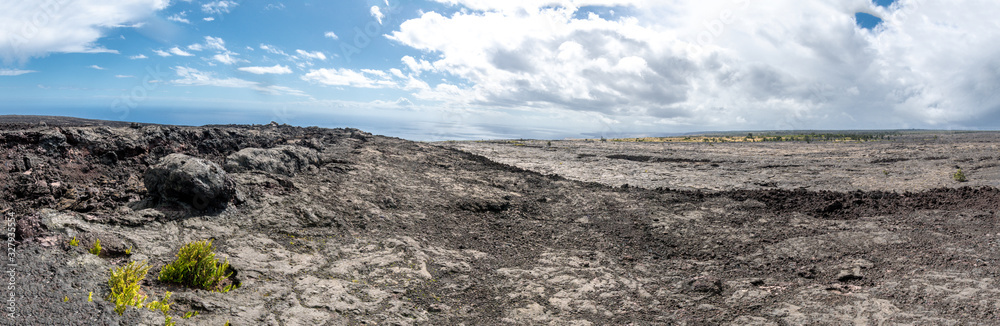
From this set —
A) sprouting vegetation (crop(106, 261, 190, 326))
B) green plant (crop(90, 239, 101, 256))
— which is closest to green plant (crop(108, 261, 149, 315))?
sprouting vegetation (crop(106, 261, 190, 326))

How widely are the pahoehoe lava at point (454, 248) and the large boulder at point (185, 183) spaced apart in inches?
4.0

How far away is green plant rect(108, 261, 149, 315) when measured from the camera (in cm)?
507

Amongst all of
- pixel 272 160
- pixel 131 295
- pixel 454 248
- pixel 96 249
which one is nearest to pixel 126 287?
pixel 131 295

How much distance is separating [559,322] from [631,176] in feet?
51.0

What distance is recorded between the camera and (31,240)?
5.66m

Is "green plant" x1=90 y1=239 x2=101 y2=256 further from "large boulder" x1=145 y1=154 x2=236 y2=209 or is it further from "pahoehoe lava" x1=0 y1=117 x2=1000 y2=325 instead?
"large boulder" x1=145 y1=154 x2=236 y2=209

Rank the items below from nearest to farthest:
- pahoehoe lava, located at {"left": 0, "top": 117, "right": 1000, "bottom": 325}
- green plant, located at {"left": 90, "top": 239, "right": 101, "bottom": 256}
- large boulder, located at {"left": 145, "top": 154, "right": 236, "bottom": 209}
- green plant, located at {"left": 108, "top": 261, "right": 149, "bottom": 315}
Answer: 1. green plant, located at {"left": 108, "top": 261, "right": 149, "bottom": 315}
2. green plant, located at {"left": 90, "top": 239, "right": 101, "bottom": 256}
3. pahoehoe lava, located at {"left": 0, "top": 117, "right": 1000, "bottom": 325}
4. large boulder, located at {"left": 145, "top": 154, "right": 236, "bottom": 209}

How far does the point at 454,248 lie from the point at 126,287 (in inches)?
237

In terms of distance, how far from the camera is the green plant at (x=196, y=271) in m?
6.15

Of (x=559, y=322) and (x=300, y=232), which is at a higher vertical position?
(x=300, y=232)

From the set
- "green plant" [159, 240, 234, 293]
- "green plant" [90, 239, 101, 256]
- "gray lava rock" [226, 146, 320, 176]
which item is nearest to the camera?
"green plant" [90, 239, 101, 256]

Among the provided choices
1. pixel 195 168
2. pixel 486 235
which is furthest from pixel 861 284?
pixel 195 168

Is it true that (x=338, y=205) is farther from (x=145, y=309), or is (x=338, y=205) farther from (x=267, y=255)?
(x=145, y=309)

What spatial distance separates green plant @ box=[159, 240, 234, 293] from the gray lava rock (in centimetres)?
566
